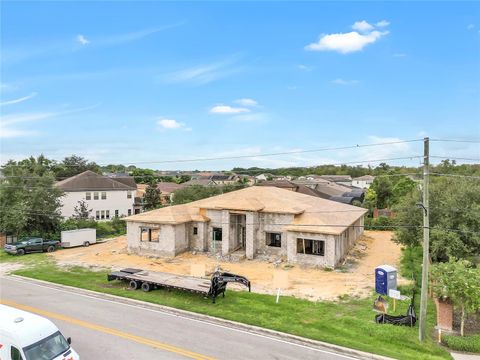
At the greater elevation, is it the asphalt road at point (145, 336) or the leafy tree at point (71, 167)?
the leafy tree at point (71, 167)

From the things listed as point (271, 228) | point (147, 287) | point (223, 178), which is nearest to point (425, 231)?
point (147, 287)

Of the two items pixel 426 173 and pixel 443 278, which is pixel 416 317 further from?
pixel 426 173

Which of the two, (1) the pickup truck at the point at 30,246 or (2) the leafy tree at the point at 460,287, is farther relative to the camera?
(1) the pickup truck at the point at 30,246

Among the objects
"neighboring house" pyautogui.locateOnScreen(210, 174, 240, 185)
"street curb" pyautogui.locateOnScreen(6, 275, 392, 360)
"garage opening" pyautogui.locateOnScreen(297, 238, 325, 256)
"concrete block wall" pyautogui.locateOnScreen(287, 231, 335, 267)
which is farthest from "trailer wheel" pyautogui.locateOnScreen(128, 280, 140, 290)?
"neighboring house" pyautogui.locateOnScreen(210, 174, 240, 185)

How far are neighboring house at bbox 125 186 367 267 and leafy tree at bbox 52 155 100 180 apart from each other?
53.3m

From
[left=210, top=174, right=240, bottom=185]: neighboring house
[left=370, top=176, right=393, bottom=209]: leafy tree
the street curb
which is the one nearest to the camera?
the street curb

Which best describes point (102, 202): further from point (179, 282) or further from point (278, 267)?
point (179, 282)

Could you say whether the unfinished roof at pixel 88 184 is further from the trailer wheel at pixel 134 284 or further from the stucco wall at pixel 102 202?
the trailer wheel at pixel 134 284

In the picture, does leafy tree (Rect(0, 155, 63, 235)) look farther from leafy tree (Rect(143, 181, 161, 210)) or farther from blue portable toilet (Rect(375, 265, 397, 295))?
blue portable toilet (Rect(375, 265, 397, 295))

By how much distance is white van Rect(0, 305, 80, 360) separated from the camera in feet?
33.2

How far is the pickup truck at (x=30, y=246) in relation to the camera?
33.0 m

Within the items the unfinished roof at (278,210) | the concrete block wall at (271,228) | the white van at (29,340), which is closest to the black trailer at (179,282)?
the white van at (29,340)

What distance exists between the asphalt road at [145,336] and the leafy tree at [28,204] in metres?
18.6

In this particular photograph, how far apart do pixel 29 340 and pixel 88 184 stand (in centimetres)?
4528
